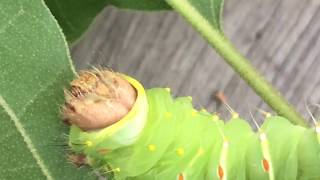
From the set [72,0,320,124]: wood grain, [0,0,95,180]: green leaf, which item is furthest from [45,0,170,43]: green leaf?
[0,0,95,180]: green leaf

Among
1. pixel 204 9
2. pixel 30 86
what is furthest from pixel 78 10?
pixel 30 86

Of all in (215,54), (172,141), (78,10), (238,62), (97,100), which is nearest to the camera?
(97,100)

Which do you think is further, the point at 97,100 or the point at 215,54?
the point at 215,54

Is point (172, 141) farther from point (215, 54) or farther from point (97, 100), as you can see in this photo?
point (215, 54)

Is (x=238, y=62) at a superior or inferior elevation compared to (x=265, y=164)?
superior

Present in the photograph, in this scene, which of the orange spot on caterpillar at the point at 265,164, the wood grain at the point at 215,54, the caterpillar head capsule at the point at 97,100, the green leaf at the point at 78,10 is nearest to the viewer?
the caterpillar head capsule at the point at 97,100

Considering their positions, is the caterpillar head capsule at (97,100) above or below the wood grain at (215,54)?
above

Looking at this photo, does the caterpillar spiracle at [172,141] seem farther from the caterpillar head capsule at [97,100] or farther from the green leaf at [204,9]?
the green leaf at [204,9]

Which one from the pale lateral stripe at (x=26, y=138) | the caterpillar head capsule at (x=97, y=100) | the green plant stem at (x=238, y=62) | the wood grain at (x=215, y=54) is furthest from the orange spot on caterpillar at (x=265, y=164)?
the wood grain at (x=215, y=54)
